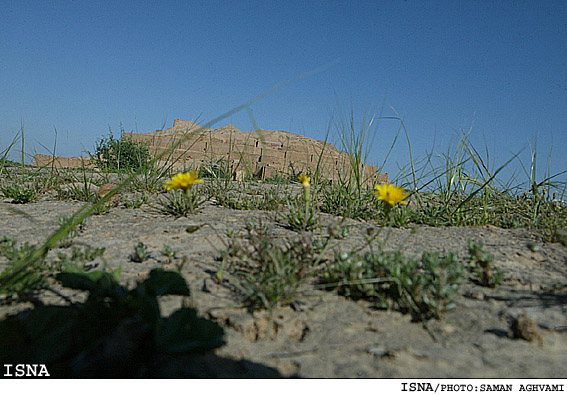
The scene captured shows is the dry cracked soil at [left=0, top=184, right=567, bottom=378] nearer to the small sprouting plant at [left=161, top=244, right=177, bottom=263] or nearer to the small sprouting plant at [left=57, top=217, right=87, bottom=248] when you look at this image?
the small sprouting plant at [left=161, top=244, right=177, bottom=263]

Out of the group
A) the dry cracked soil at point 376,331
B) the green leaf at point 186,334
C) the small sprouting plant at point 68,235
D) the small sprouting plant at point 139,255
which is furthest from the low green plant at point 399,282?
the small sprouting plant at point 68,235

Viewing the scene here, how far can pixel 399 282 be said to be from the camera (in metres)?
1.37

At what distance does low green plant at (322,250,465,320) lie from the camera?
1.33 m

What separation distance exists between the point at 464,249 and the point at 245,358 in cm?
143

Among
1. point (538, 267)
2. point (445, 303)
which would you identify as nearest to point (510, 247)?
point (538, 267)

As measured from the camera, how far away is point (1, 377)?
98 cm

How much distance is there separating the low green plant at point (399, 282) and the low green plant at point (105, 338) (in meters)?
0.57

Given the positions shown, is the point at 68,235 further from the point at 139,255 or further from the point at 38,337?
the point at 38,337

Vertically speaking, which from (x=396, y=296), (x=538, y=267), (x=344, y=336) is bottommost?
(x=344, y=336)

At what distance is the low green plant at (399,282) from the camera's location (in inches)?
52.6

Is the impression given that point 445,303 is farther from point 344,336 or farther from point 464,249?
point 464,249

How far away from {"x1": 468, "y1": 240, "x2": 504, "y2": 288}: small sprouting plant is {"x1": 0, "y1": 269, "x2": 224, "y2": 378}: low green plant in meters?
1.12

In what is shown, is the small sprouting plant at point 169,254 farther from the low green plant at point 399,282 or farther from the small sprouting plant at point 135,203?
the small sprouting plant at point 135,203

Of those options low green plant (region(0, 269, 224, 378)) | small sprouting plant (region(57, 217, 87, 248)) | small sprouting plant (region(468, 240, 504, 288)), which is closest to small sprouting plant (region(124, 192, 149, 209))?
small sprouting plant (region(57, 217, 87, 248))
